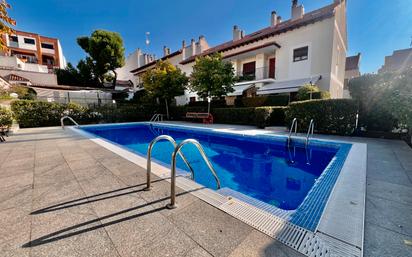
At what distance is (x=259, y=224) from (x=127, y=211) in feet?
6.97

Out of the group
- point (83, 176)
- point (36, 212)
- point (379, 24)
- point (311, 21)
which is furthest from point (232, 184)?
point (379, 24)

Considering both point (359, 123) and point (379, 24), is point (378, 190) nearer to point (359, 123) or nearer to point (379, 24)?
point (359, 123)

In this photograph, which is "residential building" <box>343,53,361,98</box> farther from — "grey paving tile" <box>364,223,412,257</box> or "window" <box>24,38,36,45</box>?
"window" <box>24,38,36,45</box>

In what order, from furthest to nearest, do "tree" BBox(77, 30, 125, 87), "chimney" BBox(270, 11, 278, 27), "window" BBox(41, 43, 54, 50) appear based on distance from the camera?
"window" BBox(41, 43, 54, 50) < "tree" BBox(77, 30, 125, 87) < "chimney" BBox(270, 11, 278, 27)

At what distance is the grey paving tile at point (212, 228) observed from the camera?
2.29 meters

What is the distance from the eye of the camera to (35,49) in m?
49.6

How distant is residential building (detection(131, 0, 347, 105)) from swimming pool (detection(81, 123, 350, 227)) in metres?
11.8

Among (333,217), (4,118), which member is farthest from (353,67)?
(4,118)

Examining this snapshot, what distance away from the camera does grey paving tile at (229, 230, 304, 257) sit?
213 centimetres

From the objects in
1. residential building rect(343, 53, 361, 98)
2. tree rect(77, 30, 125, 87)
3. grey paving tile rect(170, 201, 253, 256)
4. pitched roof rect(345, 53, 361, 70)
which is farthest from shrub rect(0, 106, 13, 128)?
pitched roof rect(345, 53, 361, 70)

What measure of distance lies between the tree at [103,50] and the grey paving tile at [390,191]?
42360 mm

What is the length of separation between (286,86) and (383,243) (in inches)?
786

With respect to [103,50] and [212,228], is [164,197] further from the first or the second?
[103,50]

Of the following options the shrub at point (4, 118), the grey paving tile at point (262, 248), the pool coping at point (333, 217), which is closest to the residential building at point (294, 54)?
the pool coping at point (333, 217)
